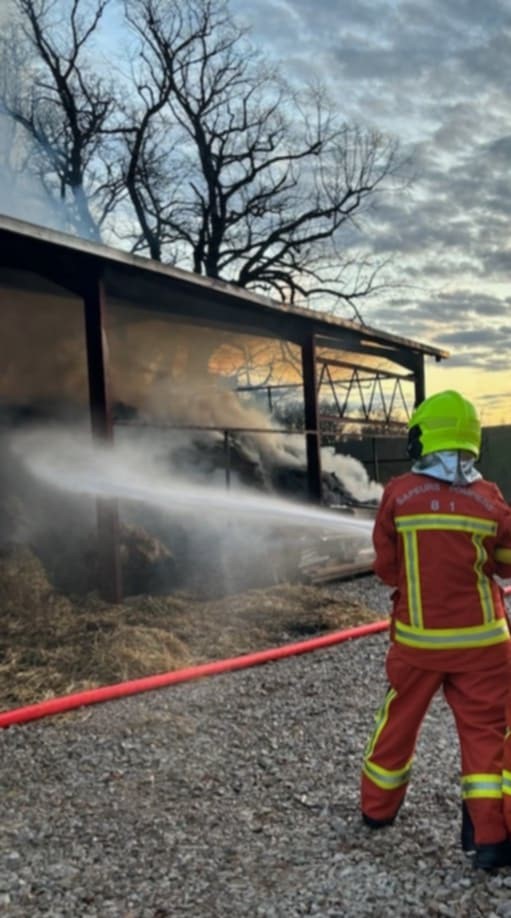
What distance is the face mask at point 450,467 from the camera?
10.4 ft

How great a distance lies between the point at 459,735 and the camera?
3072 mm

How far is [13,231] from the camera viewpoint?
6145 millimetres

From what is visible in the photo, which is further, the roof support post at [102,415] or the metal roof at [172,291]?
the roof support post at [102,415]

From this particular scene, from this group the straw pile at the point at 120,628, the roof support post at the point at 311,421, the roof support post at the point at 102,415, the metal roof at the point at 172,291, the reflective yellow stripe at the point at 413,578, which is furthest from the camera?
the roof support post at the point at 311,421

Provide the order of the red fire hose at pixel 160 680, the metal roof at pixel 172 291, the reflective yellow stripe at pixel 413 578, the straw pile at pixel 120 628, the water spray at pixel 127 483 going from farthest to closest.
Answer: the water spray at pixel 127 483
the metal roof at pixel 172 291
the straw pile at pixel 120 628
the red fire hose at pixel 160 680
the reflective yellow stripe at pixel 413 578

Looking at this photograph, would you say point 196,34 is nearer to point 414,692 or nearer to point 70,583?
point 70,583

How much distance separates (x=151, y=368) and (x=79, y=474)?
2754 mm

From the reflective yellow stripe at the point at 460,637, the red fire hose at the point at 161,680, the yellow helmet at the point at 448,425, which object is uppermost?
the yellow helmet at the point at 448,425

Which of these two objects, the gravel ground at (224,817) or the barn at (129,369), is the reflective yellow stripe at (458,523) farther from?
the barn at (129,369)

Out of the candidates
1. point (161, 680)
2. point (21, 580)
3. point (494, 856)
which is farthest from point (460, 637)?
point (21, 580)

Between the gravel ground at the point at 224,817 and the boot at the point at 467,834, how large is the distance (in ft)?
0.14

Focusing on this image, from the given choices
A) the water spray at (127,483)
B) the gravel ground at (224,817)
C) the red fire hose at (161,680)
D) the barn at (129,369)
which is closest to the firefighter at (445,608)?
the gravel ground at (224,817)

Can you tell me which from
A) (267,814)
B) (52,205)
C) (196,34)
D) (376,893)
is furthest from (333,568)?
(196,34)

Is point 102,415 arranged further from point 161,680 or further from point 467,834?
point 467,834
